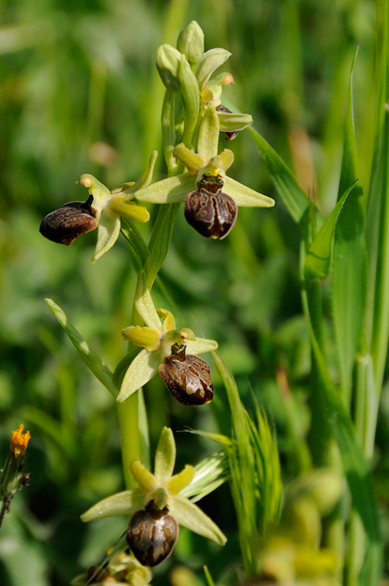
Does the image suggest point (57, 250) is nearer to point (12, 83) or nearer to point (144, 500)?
point (12, 83)

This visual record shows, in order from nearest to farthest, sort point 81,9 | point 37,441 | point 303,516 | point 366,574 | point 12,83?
point 303,516, point 366,574, point 37,441, point 12,83, point 81,9

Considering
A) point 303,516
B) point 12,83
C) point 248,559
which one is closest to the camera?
point 303,516

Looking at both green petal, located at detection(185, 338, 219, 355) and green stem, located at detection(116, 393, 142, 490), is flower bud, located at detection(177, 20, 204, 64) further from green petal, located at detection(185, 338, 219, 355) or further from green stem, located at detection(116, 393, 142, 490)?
green stem, located at detection(116, 393, 142, 490)

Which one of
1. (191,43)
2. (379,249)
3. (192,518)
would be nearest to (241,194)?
(191,43)

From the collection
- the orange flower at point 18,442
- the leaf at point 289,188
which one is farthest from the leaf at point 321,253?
the orange flower at point 18,442

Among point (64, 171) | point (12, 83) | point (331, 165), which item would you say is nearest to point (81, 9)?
point (12, 83)
